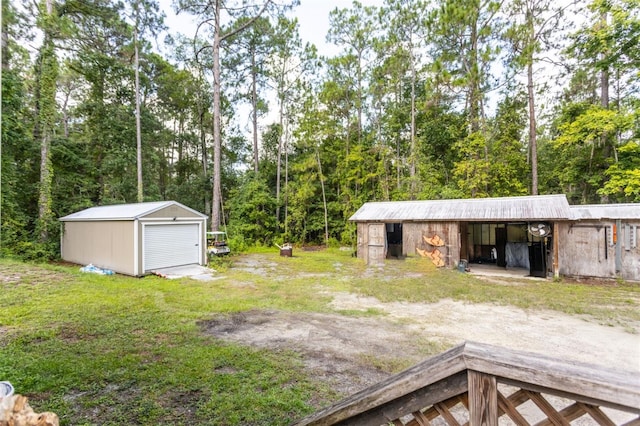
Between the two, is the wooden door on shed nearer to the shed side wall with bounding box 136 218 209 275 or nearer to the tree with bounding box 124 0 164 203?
the shed side wall with bounding box 136 218 209 275

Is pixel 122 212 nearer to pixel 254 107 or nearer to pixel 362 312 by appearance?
pixel 362 312

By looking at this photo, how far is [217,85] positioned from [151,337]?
1216 cm

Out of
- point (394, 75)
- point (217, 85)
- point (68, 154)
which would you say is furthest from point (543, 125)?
point (68, 154)

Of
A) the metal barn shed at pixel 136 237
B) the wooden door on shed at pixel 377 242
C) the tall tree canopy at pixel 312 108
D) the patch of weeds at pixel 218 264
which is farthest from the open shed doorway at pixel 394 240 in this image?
the metal barn shed at pixel 136 237

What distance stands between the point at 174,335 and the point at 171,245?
605 centimetres

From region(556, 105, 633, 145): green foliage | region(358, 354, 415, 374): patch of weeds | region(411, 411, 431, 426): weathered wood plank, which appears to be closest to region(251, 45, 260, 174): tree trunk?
region(556, 105, 633, 145): green foliage

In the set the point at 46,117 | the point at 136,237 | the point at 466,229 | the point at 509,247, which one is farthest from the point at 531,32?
the point at 46,117

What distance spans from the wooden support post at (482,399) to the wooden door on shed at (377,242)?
1066cm

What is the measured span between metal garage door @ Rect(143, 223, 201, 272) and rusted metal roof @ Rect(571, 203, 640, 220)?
39.3ft

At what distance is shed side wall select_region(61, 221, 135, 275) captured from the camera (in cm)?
871

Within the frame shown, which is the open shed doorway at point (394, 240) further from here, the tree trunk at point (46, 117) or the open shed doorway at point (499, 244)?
the tree trunk at point (46, 117)

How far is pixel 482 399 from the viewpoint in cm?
109

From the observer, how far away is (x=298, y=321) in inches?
200

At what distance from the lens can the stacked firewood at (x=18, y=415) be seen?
1313 mm
